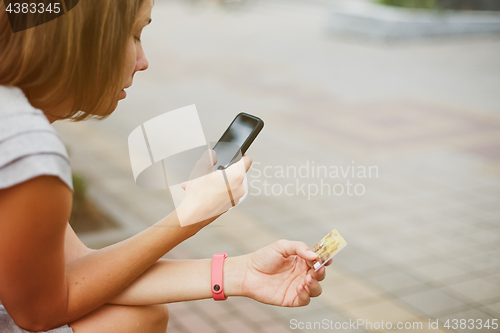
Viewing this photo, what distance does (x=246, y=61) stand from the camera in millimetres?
8758

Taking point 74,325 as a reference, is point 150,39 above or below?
below

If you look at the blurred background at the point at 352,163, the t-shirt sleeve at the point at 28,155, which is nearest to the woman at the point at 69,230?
the t-shirt sleeve at the point at 28,155

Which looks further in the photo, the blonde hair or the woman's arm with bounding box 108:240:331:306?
the woman's arm with bounding box 108:240:331:306

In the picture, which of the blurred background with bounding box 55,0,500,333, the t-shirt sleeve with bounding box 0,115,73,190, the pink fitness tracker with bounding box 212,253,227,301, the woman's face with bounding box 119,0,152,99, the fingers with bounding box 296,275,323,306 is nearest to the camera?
the t-shirt sleeve with bounding box 0,115,73,190

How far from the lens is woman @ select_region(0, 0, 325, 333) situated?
1016 millimetres

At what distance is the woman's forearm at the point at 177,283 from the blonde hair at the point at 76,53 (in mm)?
496

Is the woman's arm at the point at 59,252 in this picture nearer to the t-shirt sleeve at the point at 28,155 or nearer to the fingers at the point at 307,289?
the t-shirt sleeve at the point at 28,155

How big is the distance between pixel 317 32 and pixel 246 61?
354cm

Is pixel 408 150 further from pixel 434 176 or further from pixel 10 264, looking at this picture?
pixel 10 264

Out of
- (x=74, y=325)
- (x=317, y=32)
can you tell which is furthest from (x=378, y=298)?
(x=317, y=32)

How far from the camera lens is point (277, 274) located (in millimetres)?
1466

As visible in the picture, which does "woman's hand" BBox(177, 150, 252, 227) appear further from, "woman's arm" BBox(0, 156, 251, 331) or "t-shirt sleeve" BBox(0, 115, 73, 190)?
"t-shirt sleeve" BBox(0, 115, 73, 190)

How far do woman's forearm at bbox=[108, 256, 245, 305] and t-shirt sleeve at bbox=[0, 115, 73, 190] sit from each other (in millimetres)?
493

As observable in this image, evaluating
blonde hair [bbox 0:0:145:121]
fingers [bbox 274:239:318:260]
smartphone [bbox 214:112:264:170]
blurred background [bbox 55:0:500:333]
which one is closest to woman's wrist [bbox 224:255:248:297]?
fingers [bbox 274:239:318:260]
